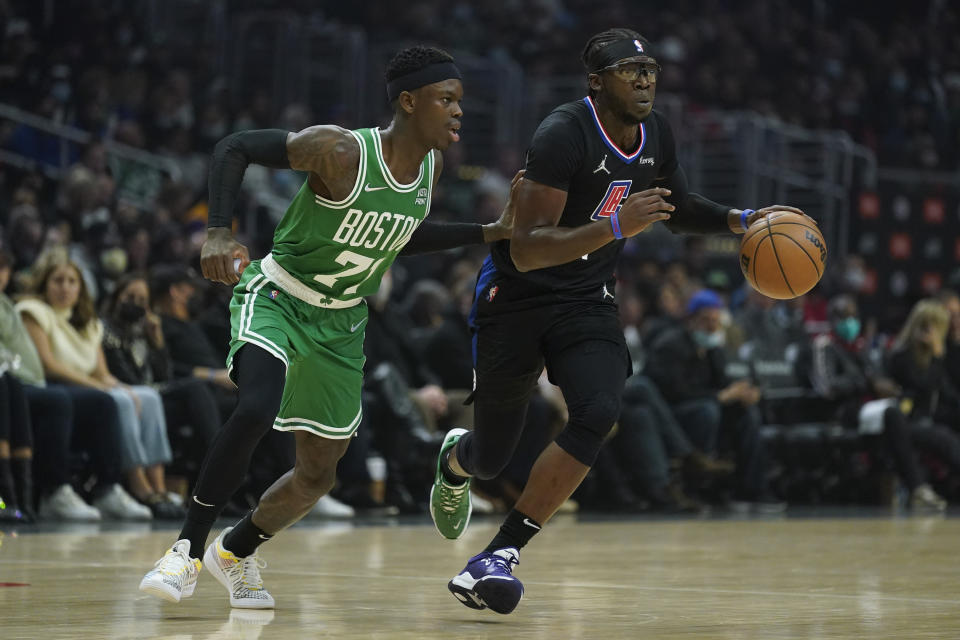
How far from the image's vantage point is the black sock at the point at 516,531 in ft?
15.1

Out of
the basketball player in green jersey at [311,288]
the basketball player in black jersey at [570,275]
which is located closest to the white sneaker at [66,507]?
the basketball player in black jersey at [570,275]

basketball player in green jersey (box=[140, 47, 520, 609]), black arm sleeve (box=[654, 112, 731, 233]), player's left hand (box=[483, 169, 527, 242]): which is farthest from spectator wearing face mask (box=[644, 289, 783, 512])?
basketball player in green jersey (box=[140, 47, 520, 609])

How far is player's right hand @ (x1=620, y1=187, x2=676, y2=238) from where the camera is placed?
439cm

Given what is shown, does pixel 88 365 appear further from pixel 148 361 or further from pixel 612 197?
pixel 612 197

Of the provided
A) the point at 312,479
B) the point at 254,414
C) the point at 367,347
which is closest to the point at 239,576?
the point at 312,479

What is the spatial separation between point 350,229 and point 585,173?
82cm

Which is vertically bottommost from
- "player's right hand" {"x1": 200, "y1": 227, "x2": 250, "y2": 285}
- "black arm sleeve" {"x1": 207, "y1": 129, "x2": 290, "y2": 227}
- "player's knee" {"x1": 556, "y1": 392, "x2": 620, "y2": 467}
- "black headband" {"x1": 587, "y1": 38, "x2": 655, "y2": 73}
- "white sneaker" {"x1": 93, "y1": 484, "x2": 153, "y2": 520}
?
"white sneaker" {"x1": 93, "y1": 484, "x2": 153, "y2": 520}

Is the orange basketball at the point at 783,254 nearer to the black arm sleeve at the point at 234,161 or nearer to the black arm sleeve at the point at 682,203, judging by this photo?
the black arm sleeve at the point at 682,203

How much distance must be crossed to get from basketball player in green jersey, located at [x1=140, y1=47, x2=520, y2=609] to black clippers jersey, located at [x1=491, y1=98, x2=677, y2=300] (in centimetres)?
32

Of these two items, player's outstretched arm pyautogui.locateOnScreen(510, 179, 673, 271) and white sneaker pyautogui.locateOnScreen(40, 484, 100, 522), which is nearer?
player's outstretched arm pyautogui.locateOnScreen(510, 179, 673, 271)

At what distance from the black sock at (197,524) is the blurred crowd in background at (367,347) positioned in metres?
3.86

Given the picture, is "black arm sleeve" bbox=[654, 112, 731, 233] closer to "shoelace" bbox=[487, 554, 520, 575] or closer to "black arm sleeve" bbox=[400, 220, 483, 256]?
"black arm sleeve" bbox=[400, 220, 483, 256]

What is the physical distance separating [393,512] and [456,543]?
98.9 inches

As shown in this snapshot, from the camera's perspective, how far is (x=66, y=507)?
8641 mm
